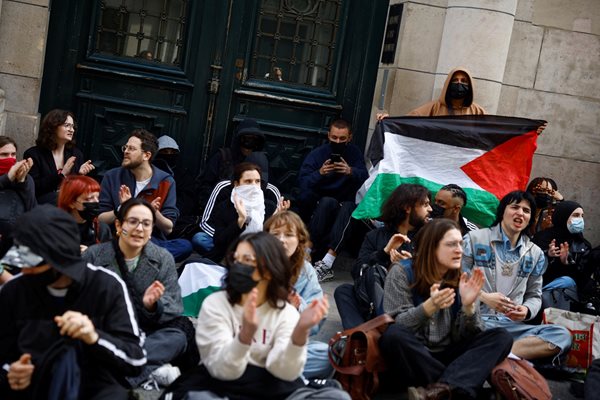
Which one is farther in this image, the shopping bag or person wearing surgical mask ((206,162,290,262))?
person wearing surgical mask ((206,162,290,262))

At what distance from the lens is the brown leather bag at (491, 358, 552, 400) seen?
22.7 feet

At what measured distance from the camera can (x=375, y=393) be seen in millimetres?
7109

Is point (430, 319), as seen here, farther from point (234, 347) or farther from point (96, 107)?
point (96, 107)

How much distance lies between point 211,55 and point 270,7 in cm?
79

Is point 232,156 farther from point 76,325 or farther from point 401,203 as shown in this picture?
point 76,325

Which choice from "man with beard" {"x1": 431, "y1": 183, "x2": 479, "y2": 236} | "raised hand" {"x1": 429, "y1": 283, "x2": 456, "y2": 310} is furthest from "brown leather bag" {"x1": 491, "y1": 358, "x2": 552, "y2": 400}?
"man with beard" {"x1": 431, "y1": 183, "x2": 479, "y2": 236}

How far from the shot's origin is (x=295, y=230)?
688 centimetres

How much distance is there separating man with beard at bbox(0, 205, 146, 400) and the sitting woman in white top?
0.40 metres

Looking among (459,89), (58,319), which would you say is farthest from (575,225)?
(58,319)

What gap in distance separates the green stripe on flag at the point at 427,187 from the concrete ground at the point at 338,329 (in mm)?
721

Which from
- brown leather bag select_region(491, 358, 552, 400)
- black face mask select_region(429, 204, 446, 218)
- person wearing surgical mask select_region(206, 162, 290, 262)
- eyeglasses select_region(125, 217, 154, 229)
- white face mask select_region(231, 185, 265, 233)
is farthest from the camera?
black face mask select_region(429, 204, 446, 218)

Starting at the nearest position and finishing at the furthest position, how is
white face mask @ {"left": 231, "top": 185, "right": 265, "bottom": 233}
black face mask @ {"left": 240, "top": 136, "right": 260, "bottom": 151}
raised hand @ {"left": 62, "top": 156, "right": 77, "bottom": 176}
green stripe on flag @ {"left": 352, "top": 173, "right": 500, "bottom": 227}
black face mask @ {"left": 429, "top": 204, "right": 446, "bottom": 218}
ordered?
1. white face mask @ {"left": 231, "top": 185, "right": 265, "bottom": 233}
2. black face mask @ {"left": 429, "top": 204, "right": 446, "bottom": 218}
3. raised hand @ {"left": 62, "top": 156, "right": 77, "bottom": 176}
4. green stripe on flag @ {"left": 352, "top": 173, "right": 500, "bottom": 227}
5. black face mask @ {"left": 240, "top": 136, "right": 260, "bottom": 151}

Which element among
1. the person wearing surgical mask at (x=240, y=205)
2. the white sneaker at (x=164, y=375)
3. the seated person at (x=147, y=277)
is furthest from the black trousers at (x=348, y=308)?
the white sneaker at (x=164, y=375)

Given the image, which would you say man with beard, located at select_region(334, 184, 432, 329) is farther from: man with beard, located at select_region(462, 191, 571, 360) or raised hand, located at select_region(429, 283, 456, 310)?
raised hand, located at select_region(429, 283, 456, 310)
